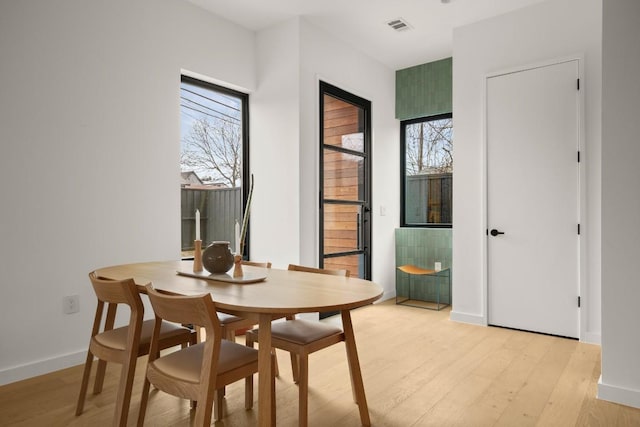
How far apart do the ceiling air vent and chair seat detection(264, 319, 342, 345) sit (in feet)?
9.61

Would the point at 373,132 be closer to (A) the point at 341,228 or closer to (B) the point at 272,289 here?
(A) the point at 341,228

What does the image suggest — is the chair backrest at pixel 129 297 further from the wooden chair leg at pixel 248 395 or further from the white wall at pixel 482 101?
the white wall at pixel 482 101

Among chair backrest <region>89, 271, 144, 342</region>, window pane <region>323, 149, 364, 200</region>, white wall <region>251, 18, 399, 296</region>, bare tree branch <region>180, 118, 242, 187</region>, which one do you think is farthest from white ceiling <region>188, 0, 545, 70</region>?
chair backrest <region>89, 271, 144, 342</region>

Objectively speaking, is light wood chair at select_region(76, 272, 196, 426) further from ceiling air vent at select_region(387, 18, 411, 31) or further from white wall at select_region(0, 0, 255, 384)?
ceiling air vent at select_region(387, 18, 411, 31)

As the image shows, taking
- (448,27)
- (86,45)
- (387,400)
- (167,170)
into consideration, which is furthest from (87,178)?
(448,27)

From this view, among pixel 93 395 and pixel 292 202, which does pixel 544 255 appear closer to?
pixel 292 202

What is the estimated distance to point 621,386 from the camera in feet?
7.34

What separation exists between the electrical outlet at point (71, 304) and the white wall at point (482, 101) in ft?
10.2

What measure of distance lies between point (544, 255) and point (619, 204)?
132 centimetres

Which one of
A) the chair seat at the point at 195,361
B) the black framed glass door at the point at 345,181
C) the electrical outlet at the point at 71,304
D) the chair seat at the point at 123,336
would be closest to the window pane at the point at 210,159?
the black framed glass door at the point at 345,181

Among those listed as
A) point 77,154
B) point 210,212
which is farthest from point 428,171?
point 77,154

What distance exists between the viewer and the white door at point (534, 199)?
11.0 ft

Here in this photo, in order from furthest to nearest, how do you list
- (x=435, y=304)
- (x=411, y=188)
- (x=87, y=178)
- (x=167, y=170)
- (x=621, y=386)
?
(x=411, y=188) < (x=435, y=304) < (x=167, y=170) < (x=87, y=178) < (x=621, y=386)

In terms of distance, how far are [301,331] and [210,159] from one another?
2275 millimetres
